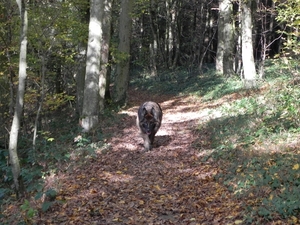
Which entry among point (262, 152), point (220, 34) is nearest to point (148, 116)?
point (262, 152)

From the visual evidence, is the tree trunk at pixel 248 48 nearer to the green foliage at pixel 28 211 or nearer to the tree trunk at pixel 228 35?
the tree trunk at pixel 228 35

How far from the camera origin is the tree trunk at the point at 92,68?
11.2 meters

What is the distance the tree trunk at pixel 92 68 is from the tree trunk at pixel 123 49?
5.27 m

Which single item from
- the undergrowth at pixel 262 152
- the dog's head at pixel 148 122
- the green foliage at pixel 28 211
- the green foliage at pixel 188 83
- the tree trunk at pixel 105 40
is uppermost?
the tree trunk at pixel 105 40

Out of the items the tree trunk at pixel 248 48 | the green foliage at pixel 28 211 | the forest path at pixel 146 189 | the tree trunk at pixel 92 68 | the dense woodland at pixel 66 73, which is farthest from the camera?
the tree trunk at pixel 248 48

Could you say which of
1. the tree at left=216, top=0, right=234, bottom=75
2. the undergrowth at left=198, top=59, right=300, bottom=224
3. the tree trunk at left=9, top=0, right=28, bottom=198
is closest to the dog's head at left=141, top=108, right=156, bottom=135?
the undergrowth at left=198, top=59, right=300, bottom=224

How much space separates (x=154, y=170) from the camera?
8.38 m

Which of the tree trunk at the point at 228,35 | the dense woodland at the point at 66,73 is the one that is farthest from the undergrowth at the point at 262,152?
the tree trunk at the point at 228,35

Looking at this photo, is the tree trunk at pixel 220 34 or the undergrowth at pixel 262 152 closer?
the undergrowth at pixel 262 152

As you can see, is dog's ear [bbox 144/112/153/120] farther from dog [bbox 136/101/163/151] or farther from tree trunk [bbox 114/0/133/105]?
tree trunk [bbox 114/0/133/105]

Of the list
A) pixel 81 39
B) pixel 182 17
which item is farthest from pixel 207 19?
pixel 81 39

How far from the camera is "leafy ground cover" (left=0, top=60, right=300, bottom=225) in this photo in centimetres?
582

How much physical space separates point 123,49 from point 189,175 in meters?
11.3

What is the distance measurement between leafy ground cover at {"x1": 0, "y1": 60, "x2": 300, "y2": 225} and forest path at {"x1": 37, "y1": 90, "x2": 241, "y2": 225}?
0.02 metres
